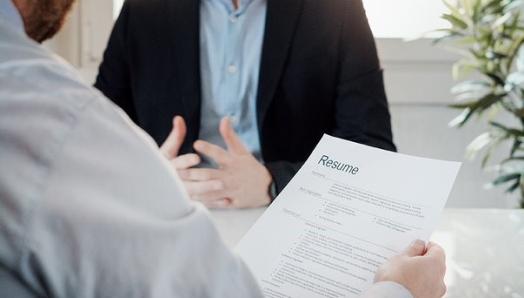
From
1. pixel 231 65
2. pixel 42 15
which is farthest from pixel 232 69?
pixel 42 15

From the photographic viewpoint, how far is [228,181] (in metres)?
A: 1.12

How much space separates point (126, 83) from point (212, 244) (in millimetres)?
1085

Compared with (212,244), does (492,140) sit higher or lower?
lower

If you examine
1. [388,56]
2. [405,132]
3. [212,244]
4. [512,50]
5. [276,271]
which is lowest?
[405,132]

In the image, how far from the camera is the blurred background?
7.24 feet

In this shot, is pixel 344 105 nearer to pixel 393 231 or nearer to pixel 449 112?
pixel 393 231

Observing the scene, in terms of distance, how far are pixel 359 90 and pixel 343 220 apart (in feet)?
2.16

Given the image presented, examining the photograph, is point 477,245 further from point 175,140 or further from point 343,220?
point 175,140

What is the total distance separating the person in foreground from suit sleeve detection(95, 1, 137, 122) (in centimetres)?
103

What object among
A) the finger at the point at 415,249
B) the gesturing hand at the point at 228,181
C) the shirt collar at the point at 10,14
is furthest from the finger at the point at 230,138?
the shirt collar at the point at 10,14

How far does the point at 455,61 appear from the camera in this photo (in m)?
2.34

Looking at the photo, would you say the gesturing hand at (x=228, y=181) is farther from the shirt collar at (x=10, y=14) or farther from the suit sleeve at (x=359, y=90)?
the shirt collar at (x=10, y=14)

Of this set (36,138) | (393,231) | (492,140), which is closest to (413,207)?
(393,231)

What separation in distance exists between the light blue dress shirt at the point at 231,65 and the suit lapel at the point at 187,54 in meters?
0.03
